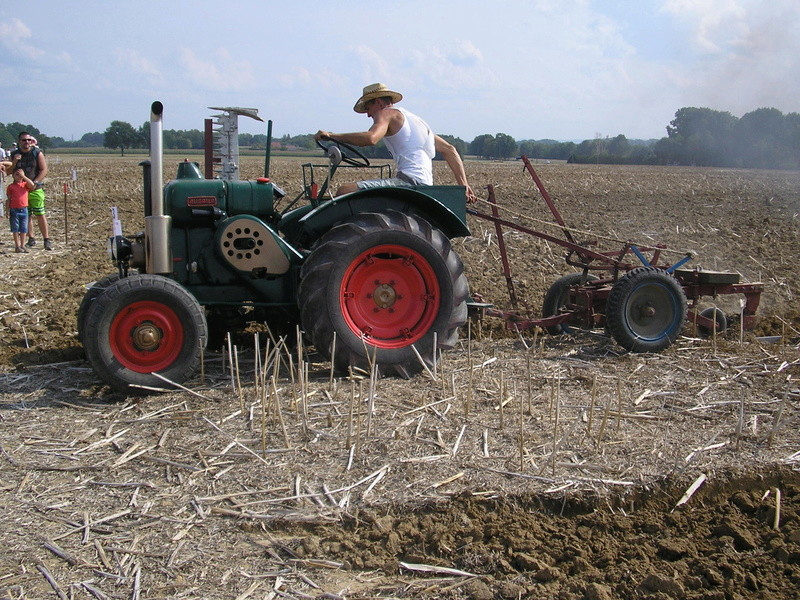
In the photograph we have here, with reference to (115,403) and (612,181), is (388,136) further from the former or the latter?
(612,181)

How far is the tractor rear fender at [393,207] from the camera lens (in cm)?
527

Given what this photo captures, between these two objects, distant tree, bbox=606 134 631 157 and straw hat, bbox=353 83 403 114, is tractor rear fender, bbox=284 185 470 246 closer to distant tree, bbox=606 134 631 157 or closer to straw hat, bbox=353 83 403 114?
straw hat, bbox=353 83 403 114

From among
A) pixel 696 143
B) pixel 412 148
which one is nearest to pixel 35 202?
pixel 412 148

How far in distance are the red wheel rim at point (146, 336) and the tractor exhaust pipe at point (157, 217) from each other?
37cm

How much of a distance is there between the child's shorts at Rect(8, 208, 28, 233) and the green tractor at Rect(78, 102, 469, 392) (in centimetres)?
582

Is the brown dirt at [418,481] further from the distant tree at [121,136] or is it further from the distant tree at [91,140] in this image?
the distant tree at [91,140]

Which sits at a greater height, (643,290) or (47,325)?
(643,290)

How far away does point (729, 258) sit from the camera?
34.4 ft

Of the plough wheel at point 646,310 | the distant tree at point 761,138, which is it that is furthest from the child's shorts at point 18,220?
the distant tree at point 761,138

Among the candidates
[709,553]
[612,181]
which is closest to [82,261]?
[709,553]

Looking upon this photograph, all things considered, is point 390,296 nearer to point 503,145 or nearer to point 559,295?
point 559,295

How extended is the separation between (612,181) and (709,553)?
70.6 feet

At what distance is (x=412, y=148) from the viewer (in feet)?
18.7

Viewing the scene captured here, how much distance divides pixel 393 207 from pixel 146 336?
1.82 m
